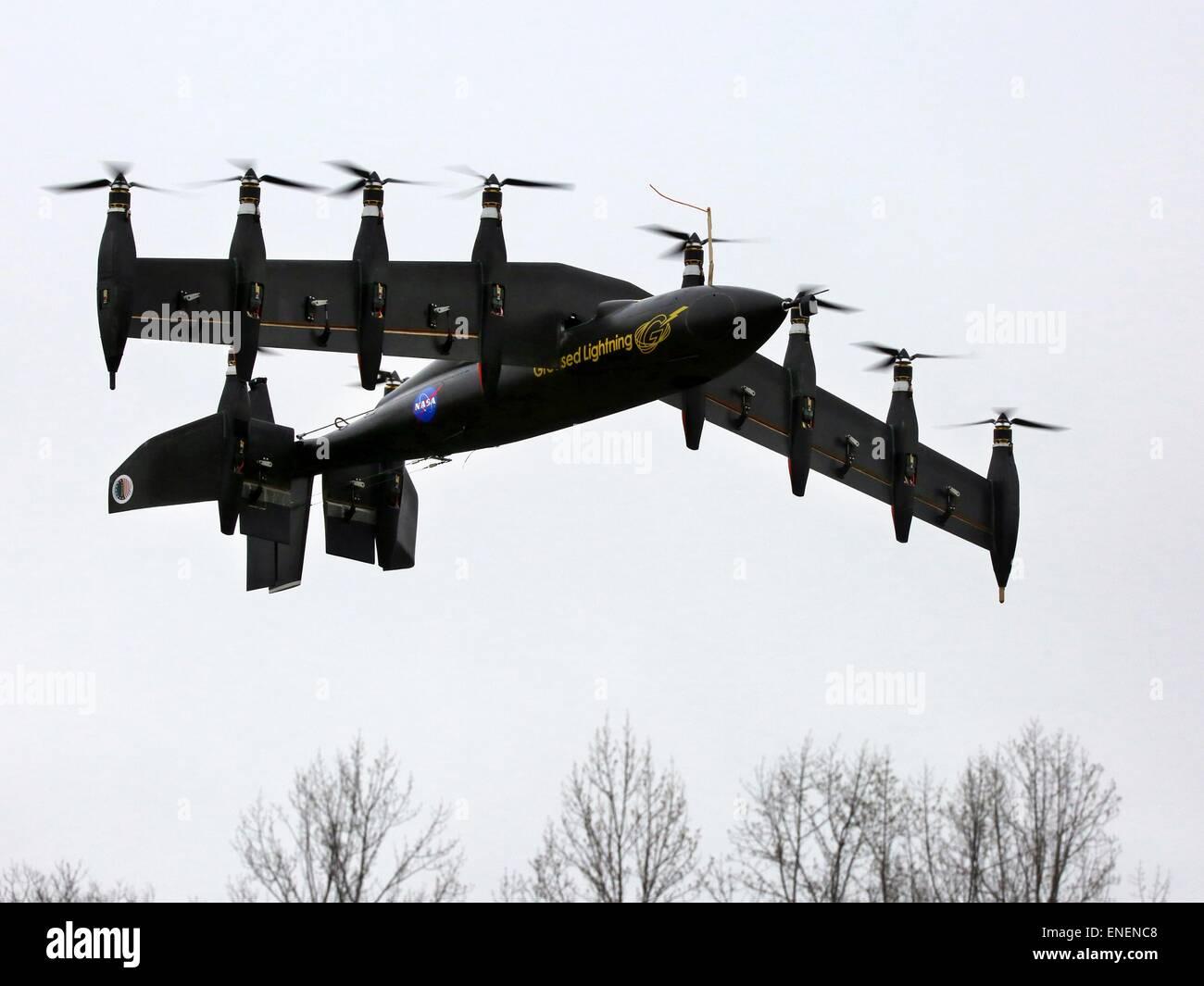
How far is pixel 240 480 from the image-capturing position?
1946 inches

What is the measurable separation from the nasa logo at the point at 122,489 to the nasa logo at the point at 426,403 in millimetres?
6952

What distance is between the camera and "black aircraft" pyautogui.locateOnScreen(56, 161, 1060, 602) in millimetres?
43531

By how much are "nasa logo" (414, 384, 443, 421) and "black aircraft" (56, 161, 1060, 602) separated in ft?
0.15

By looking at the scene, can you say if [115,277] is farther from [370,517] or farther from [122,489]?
[370,517]

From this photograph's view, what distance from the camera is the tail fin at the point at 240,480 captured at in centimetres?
4934

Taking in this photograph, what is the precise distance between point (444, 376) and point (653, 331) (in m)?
6.52

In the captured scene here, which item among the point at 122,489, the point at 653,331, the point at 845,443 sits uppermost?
the point at 653,331

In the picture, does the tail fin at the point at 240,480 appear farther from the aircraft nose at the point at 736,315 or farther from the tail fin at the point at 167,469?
the aircraft nose at the point at 736,315

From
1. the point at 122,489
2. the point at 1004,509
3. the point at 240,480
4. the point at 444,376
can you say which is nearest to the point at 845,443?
the point at 1004,509

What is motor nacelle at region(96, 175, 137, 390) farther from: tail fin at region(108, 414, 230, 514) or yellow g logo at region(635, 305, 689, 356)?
yellow g logo at region(635, 305, 689, 356)
